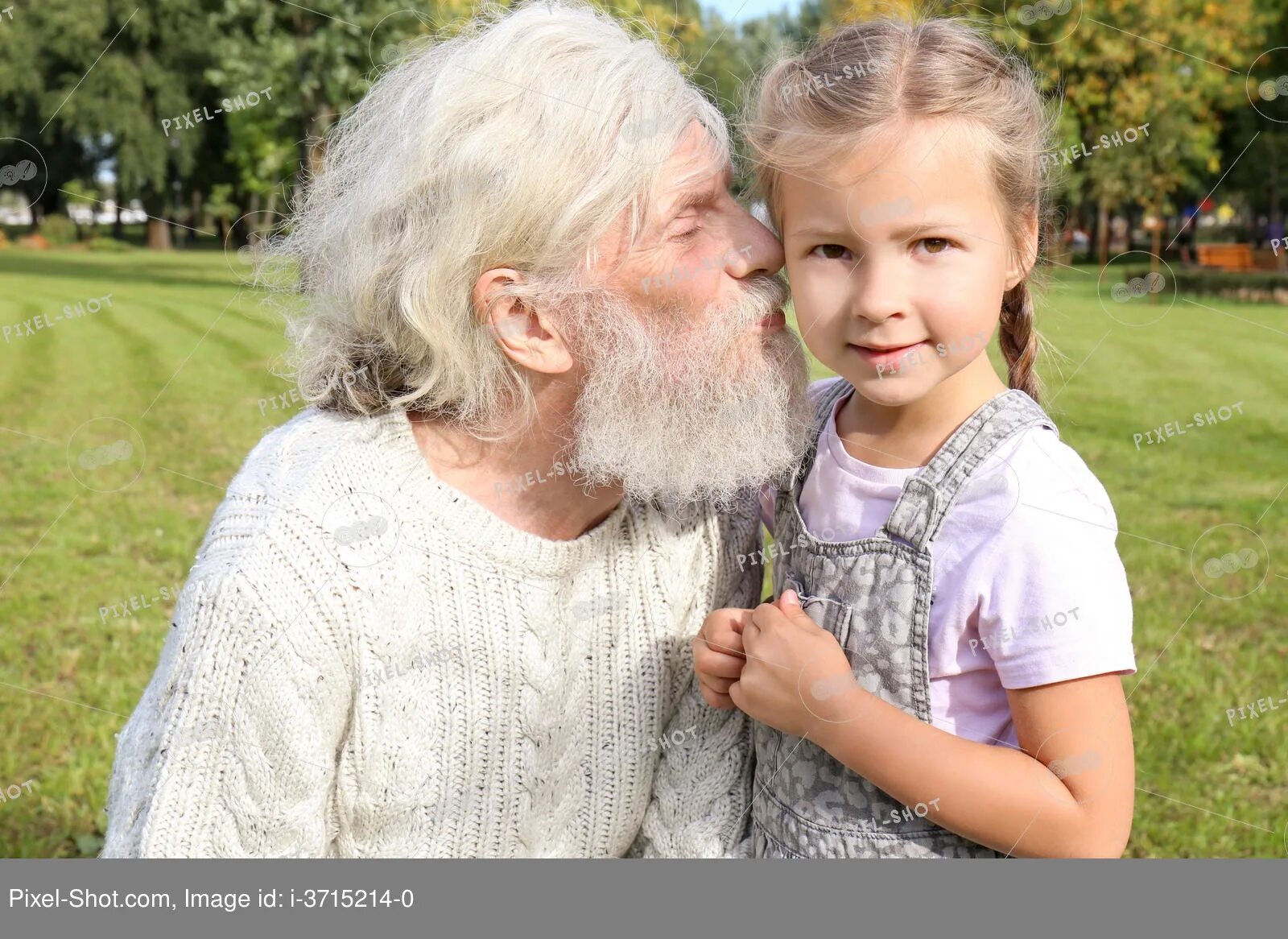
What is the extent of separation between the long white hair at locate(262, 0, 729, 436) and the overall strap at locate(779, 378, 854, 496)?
1.77ft

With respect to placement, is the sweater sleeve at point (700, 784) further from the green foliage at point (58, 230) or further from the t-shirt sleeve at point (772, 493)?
the green foliage at point (58, 230)

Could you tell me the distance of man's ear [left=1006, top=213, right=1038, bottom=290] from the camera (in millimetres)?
2174

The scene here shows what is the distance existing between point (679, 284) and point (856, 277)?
45cm

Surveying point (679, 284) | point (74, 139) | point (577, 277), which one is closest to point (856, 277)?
point (679, 284)

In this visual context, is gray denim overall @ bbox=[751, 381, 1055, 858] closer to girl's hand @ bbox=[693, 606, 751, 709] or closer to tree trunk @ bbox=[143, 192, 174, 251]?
girl's hand @ bbox=[693, 606, 751, 709]

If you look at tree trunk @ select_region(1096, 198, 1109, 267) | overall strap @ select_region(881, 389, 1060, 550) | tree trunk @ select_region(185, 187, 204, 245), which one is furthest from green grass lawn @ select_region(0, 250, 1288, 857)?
tree trunk @ select_region(185, 187, 204, 245)

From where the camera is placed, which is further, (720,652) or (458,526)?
(458,526)

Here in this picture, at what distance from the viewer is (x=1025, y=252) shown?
2203 millimetres

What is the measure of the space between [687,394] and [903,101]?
2.33 feet

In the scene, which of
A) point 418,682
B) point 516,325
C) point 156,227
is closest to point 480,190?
point 516,325

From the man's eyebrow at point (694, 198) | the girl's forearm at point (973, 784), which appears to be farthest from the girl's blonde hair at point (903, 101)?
the girl's forearm at point (973, 784)

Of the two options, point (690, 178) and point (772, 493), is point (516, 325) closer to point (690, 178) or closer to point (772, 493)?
point (690, 178)

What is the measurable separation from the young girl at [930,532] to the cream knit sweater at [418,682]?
294 mm

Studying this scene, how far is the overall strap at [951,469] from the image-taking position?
2.00 meters
